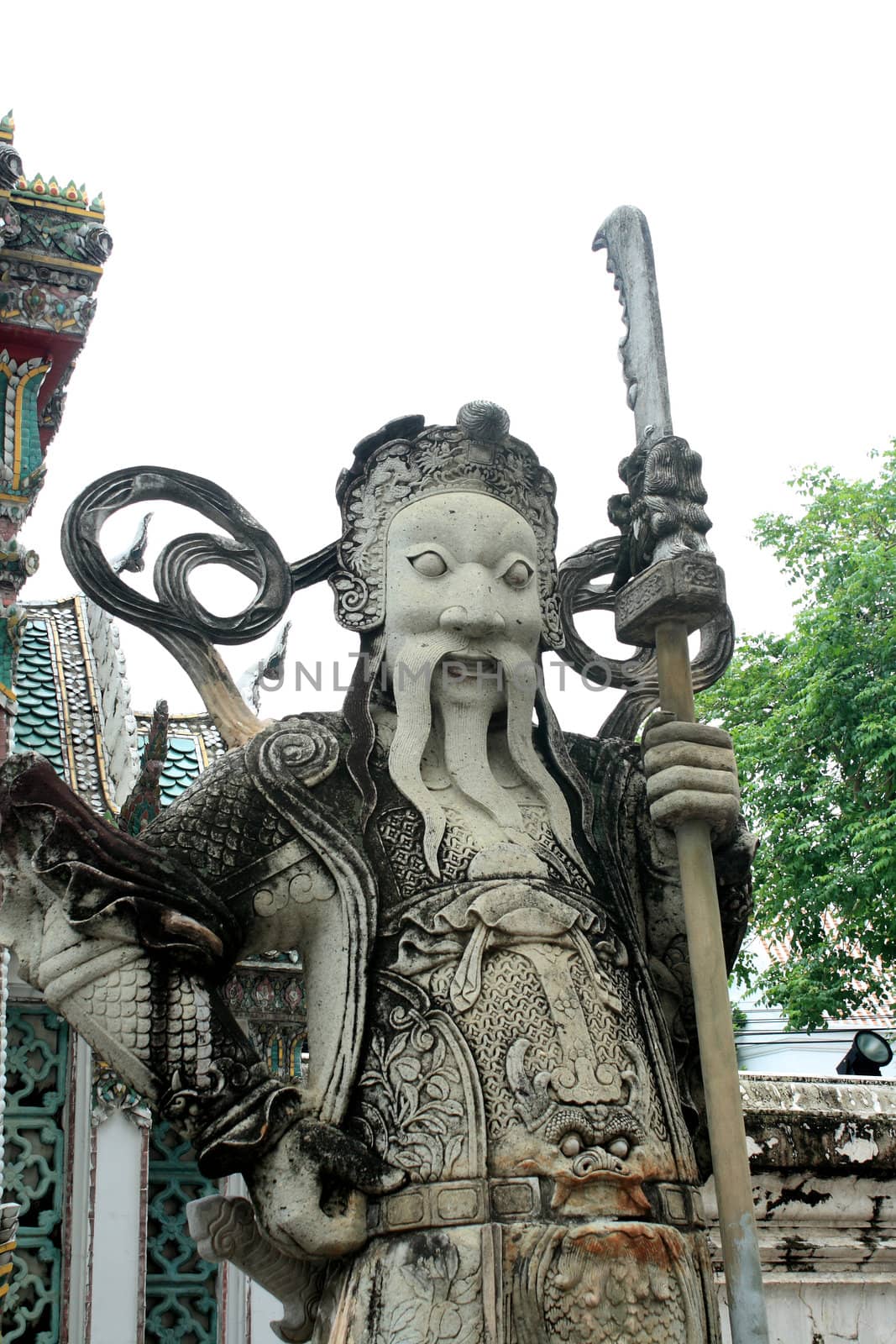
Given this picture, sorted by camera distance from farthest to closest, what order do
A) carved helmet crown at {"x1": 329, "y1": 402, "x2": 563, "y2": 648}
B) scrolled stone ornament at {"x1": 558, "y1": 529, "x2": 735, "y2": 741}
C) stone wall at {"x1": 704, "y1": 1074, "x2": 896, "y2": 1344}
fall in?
stone wall at {"x1": 704, "y1": 1074, "x2": 896, "y2": 1344} → scrolled stone ornament at {"x1": 558, "y1": 529, "x2": 735, "y2": 741} → carved helmet crown at {"x1": 329, "y1": 402, "x2": 563, "y2": 648}

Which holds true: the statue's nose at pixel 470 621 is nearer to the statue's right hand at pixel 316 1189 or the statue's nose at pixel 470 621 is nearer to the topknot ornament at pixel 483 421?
the topknot ornament at pixel 483 421

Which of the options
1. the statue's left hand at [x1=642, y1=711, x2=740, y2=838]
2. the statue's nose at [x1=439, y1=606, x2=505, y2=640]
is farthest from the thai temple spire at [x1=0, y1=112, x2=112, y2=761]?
the statue's left hand at [x1=642, y1=711, x2=740, y2=838]

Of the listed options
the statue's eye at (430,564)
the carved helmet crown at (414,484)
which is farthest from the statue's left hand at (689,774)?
the statue's eye at (430,564)

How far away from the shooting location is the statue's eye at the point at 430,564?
380 cm

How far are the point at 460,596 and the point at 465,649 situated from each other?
0.15 meters

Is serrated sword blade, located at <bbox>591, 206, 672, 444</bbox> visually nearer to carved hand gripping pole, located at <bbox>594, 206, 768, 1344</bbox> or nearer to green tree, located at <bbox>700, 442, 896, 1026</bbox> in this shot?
carved hand gripping pole, located at <bbox>594, 206, 768, 1344</bbox>

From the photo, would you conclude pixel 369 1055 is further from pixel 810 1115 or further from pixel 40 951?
pixel 810 1115

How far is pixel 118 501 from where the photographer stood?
3.89 m

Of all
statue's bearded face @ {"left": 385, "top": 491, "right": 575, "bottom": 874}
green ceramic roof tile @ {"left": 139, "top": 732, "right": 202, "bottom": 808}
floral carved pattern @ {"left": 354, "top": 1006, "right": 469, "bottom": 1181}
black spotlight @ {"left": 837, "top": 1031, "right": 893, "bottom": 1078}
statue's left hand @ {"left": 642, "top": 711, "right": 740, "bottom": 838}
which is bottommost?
floral carved pattern @ {"left": 354, "top": 1006, "right": 469, "bottom": 1181}

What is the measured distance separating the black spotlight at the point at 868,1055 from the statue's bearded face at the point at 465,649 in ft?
9.99

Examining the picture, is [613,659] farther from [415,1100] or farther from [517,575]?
[415,1100]

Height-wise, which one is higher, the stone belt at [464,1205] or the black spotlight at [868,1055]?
the black spotlight at [868,1055]

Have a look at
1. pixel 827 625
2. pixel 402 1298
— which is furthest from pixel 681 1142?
pixel 827 625

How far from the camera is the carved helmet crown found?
12.8 ft
